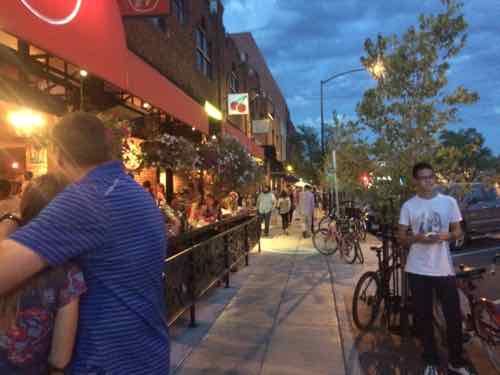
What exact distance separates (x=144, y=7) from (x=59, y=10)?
2845 millimetres

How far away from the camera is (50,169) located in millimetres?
1586

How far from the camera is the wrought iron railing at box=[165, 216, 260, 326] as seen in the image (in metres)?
4.68

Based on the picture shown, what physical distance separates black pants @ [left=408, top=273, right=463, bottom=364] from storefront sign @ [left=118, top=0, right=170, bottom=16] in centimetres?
588

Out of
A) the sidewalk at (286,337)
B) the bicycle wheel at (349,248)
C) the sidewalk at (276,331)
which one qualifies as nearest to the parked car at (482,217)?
the bicycle wheel at (349,248)

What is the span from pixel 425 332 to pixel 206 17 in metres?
15.5

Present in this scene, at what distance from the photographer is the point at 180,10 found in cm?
1338

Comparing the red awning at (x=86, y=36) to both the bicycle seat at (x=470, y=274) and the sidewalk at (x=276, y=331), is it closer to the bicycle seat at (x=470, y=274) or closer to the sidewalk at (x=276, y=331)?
the sidewalk at (x=276, y=331)

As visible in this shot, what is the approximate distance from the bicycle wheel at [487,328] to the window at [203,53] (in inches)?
518

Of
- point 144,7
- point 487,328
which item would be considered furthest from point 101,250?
point 144,7

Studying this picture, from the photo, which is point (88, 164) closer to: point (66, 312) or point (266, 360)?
point (66, 312)

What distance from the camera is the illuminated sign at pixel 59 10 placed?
408 cm

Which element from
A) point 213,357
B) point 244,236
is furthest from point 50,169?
point 244,236

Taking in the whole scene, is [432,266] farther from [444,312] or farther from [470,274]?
[470,274]

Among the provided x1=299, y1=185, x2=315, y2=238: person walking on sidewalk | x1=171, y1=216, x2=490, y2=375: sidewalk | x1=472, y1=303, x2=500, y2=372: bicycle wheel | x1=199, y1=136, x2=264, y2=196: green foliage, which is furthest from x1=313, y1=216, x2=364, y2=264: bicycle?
x1=472, y1=303, x2=500, y2=372: bicycle wheel
